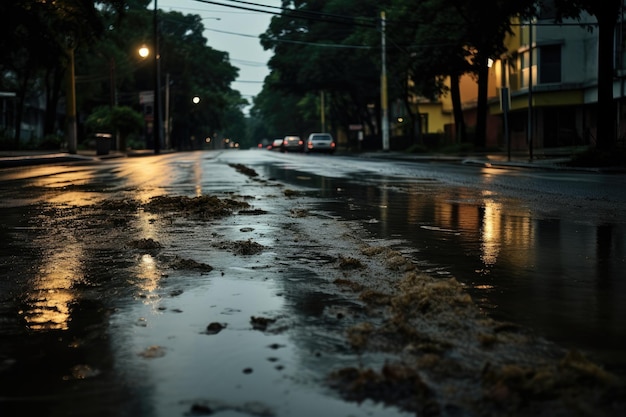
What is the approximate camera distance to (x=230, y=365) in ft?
12.1

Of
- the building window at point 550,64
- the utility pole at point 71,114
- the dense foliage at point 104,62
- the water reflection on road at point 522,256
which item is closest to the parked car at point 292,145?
the dense foliage at point 104,62

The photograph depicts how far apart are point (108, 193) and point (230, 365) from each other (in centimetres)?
1193

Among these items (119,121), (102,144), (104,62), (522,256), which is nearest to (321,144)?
(119,121)

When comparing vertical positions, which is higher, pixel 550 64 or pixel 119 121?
pixel 550 64

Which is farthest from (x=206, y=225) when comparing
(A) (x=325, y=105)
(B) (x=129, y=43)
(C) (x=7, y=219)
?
(A) (x=325, y=105)

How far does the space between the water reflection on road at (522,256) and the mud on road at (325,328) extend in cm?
25

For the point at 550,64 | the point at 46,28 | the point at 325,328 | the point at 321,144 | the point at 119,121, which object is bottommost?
the point at 325,328

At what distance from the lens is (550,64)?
4872cm

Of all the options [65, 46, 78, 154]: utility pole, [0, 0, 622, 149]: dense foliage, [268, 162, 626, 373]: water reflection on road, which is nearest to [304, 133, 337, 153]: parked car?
[0, 0, 622, 149]: dense foliage

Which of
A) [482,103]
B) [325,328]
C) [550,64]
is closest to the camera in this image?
[325,328]

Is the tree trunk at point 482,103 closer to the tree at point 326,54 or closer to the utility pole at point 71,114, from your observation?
the tree at point 326,54

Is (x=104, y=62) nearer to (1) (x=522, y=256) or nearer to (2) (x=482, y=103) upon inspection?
(2) (x=482, y=103)

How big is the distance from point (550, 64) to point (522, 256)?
4441 centimetres

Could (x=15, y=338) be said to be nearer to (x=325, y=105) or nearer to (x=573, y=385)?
(x=573, y=385)
